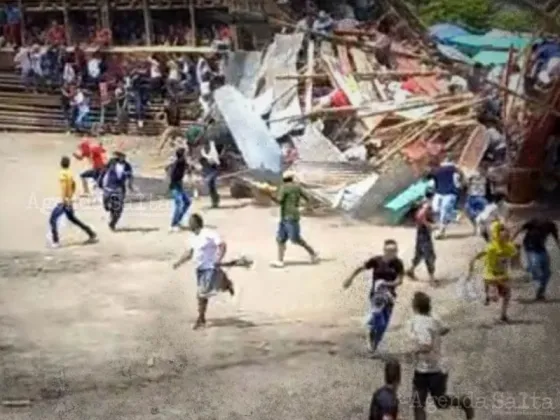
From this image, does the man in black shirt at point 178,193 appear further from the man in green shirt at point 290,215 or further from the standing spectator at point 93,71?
the standing spectator at point 93,71

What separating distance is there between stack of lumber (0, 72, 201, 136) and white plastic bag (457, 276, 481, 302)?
13.1 metres

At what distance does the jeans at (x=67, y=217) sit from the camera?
→ 20.6 meters

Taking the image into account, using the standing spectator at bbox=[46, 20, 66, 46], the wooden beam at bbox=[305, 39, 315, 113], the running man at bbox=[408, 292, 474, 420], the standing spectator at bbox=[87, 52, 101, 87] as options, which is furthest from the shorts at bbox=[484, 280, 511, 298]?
the standing spectator at bbox=[46, 20, 66, 46]

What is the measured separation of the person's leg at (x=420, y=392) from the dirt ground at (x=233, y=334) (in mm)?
1011

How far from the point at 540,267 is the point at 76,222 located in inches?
255

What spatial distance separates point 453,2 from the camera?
114ft

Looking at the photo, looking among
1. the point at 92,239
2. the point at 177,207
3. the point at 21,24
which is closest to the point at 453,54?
the point at 177,207

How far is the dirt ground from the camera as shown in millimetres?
14031

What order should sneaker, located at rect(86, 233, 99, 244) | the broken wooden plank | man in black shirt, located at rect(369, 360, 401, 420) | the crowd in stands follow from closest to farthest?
man in black shirt, located at rect(369, 360, 401, 420) < sneaker, located at rect(86, 233, 99, 244) < the broken wooden plank < the crowd in stands

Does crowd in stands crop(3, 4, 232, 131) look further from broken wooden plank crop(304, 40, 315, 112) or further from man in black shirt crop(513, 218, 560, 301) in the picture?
man in black shirt crop(513, 218, 560, 301)

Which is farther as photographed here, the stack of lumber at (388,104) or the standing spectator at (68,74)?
the standing spectator at (68,74)

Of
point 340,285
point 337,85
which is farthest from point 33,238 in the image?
point 337,85

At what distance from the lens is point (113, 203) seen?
21750mm

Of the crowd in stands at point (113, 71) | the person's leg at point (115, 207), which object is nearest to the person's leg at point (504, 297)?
the person's leg at point (115, 207)
